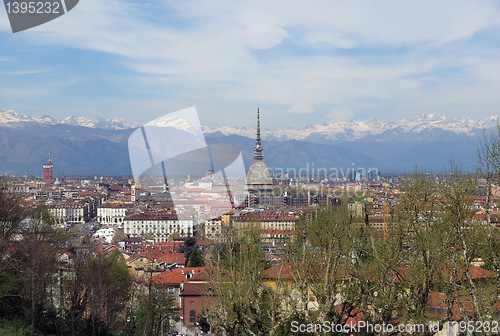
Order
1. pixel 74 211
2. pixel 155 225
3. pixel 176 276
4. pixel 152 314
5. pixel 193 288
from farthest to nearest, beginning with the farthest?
pixel 74 211
pixel 155 225
pixel 176 276
pixel 193 288
pixel 152 314

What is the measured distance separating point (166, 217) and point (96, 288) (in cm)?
3604

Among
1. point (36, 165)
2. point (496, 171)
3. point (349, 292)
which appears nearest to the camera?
point (496, 171)

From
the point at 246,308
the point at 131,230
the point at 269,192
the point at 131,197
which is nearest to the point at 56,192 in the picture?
the point at 131,197

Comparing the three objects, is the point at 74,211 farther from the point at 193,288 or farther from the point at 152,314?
the point at 152,314

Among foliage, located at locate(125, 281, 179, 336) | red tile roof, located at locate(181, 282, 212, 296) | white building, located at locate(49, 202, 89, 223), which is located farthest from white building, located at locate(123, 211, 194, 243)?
foliage, located at locate(125, 281, 179, 336)

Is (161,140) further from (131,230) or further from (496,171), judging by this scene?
(131,230)

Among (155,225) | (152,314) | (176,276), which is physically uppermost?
(152,314)

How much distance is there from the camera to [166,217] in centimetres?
4991

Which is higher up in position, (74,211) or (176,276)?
(74,211)

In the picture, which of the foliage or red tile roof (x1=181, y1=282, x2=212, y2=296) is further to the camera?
red tile roof (x1=181, y1=282, x2=212, y2=296)

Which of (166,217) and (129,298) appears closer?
(129,298)

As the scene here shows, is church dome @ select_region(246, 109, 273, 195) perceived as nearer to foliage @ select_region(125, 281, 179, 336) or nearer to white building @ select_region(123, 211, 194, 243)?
white building @ select_region(123, 211, 194, 243)

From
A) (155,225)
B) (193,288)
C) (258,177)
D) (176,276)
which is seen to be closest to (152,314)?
(193,288)

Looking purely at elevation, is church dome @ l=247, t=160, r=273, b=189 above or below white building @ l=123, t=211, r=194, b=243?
above
